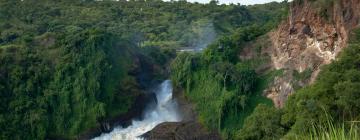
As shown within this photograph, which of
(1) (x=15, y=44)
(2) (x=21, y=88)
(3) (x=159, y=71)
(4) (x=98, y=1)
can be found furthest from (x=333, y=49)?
(4) (x=98, y=1)

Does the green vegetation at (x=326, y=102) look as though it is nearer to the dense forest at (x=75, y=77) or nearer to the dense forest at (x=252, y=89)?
the dense forest at (x=252, y=89)

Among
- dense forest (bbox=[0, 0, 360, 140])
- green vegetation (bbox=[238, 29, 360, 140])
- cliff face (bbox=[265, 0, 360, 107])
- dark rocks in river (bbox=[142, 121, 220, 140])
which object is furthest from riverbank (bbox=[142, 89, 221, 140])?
green vegetation (bbox=[238, 29, 360, 140])

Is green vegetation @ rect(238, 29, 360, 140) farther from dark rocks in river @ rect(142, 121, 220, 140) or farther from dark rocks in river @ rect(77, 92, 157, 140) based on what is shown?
dark rocks in river @ rect(77, 92, 157, 140)

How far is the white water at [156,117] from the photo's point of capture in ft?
96.5

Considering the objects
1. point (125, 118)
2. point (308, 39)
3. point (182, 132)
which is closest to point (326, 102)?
point (308, 39)

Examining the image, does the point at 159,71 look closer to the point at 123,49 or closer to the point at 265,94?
the point at 123,49

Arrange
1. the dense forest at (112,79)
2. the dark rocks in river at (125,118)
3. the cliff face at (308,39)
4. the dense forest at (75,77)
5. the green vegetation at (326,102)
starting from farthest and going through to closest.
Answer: the dark rocks in river at (125,118)
the dense forest at (75,77)
the dense forest at (112,79)
the cliff face at (308,39)
the green vegetation at (326,102)

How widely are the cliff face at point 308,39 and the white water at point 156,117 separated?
623cm

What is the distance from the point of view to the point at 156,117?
3209cm

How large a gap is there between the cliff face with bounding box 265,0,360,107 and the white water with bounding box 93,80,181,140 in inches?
245

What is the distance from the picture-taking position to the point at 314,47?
2677 cm

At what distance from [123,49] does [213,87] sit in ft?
25.6

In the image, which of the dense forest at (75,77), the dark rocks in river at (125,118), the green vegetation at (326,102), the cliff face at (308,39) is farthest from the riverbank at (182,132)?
the green vegetation at (326,102)

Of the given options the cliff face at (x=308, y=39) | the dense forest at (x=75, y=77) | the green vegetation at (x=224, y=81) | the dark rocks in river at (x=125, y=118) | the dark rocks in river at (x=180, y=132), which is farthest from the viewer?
the dark rocks in river at (x=125, y=118)
